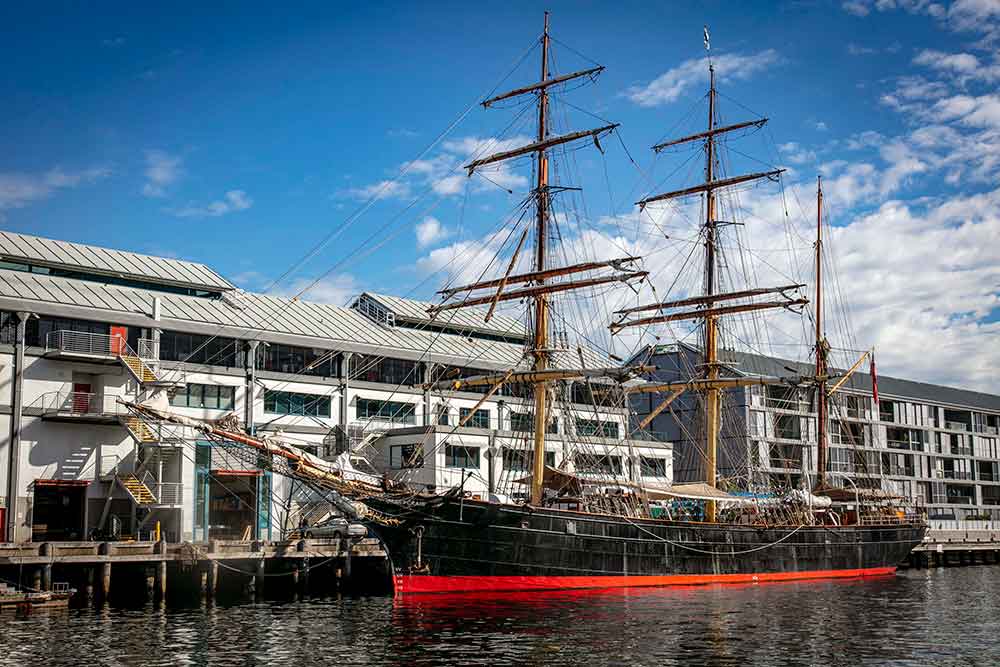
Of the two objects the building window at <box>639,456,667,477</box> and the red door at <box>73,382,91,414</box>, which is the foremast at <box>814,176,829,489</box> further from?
the red door at <box>73,382,91,414</box>

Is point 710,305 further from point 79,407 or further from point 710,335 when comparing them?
point 79,407

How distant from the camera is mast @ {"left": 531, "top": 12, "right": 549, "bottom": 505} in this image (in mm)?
52688

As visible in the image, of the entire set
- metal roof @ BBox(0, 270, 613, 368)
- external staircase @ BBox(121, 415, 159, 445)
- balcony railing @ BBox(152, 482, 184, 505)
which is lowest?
balcony railing @ BBox(152, 482, 184, 505)

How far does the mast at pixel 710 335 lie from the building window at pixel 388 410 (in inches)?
733

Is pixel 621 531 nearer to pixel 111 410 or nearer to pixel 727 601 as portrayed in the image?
pixel 727 601

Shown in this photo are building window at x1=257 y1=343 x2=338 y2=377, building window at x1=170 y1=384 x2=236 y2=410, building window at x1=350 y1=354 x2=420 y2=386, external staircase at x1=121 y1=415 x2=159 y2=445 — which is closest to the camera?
external staircase at x1=121 y1=415 x2=159 y2=445

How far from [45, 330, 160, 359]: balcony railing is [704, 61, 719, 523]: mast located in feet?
107

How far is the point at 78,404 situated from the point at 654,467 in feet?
135

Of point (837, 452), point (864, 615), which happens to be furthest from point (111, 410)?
point (837, 452)

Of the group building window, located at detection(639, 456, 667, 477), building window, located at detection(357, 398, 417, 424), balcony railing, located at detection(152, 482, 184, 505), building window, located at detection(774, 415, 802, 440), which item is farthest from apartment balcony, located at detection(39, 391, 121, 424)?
building window, located at detection(774, 415, 802, 440)

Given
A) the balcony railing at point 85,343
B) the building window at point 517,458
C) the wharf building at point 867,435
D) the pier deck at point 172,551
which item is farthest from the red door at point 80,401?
the wharf building at point 867,435

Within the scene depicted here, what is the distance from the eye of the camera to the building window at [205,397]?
2235 inches

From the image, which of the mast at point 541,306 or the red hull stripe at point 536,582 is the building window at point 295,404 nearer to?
the mast at point 541,306

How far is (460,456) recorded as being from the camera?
65.4 meters
